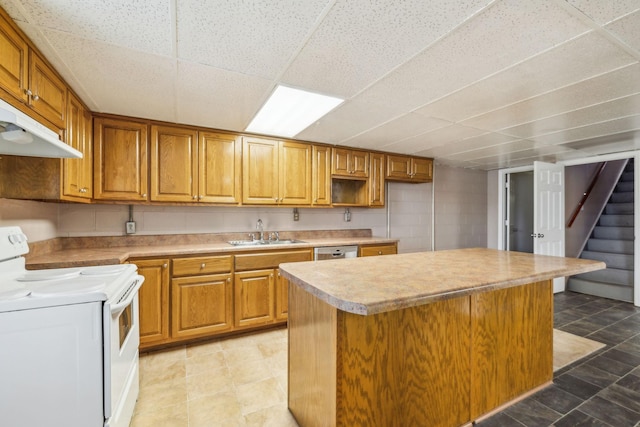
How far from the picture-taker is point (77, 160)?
2.30 meters

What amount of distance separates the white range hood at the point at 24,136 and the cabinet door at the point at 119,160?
3.23ft

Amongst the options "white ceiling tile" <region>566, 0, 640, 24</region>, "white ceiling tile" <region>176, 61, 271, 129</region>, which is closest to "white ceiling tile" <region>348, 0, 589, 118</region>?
"white ceiling tile" <region>566, 0, 640, 24</region>

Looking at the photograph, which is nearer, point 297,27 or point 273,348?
point 297,27

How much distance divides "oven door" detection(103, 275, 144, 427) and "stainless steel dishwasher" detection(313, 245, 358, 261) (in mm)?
1865

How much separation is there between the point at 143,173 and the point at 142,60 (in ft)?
4.36

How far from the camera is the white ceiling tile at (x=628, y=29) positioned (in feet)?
4.53

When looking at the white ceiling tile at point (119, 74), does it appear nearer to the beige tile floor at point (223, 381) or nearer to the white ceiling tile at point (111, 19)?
the white ceiling tile at point (111, 19)

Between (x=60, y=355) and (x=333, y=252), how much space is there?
254 centimetres

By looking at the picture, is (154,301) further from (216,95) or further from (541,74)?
(541,74)

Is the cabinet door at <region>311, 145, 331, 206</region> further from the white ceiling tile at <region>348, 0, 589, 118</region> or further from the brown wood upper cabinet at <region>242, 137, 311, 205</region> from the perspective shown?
the white ceiling tile at <region>348, 0, 589, 118</region>

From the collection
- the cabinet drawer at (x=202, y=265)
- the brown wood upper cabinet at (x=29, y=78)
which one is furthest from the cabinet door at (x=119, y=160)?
the cabinet drawer at (x=202, y=265)

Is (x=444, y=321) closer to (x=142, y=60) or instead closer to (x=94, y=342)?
(x=94, y=342)

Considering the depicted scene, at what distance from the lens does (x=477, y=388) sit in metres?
1.72

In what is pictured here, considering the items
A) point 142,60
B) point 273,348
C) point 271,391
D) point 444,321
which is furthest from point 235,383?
point 142,60
